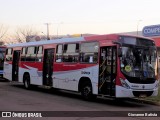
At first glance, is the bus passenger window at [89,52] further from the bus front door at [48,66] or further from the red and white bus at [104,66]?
the bus front door at [48,66]

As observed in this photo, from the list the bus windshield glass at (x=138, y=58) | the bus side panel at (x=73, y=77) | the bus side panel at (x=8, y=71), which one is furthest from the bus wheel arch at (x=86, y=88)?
the bus side panel at (x=8, y=71)

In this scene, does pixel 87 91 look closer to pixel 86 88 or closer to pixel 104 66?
pixel 86 88

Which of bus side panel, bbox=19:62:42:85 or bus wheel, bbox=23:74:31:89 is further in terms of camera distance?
bus wheel, bbox=23:74:31:89

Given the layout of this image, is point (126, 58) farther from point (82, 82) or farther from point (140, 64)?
point (82, 82)

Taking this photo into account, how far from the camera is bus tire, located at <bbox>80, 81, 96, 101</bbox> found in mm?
16344

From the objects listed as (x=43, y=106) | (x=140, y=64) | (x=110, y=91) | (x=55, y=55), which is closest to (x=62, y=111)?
(x=43, y=106)

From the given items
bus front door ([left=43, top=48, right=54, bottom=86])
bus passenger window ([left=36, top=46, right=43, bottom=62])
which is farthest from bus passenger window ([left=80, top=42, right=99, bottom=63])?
bus passenger window ([left=36, top=46, right=43, bottom=62])

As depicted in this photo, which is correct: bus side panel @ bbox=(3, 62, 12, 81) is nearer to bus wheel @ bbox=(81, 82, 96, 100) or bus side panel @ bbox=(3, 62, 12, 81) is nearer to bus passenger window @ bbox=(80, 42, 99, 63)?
bus passenger window @ bbox=(80, 42, 99, 63)

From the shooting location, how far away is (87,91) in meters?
16.5

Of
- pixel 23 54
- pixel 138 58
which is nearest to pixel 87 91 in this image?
pixel 138 58

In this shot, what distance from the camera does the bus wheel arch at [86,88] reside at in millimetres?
16359

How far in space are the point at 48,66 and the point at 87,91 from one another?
456 cm

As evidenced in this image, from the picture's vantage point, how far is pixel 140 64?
1515cm

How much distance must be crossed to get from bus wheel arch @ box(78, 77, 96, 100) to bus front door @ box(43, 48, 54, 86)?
10.2ft
